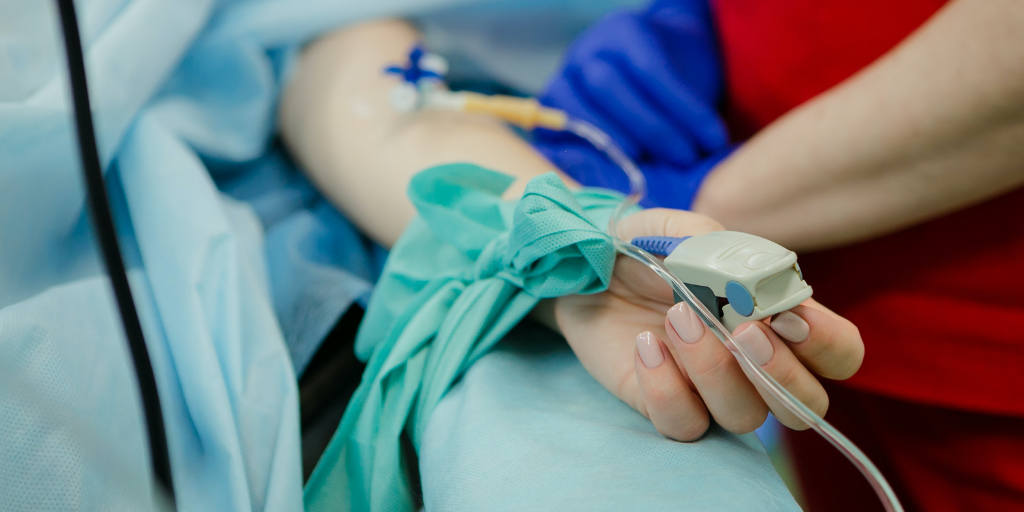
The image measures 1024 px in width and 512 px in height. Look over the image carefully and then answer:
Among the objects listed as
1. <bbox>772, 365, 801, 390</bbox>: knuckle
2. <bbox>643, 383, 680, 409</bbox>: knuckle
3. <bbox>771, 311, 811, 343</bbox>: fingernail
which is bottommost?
<bbox>643, 383, 680, 409</bbox>: knuckle

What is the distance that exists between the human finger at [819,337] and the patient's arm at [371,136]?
30 centimetres

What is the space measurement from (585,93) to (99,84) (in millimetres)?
506

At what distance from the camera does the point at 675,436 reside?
36 centimetres

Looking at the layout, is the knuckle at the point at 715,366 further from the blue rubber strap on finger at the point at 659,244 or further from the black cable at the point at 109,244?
the black cable at the point at 109,244

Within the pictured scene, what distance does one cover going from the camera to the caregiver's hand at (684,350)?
0.30 meters

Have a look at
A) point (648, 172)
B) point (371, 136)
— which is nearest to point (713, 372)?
point (648, 172)

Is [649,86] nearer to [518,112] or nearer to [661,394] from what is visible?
[518,112]

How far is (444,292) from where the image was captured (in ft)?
1.53

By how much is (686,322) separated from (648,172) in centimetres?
37

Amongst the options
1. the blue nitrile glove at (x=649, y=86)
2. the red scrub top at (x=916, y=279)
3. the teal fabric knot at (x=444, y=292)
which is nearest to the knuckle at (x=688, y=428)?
the teal fabric knot at (x=444, y=292)

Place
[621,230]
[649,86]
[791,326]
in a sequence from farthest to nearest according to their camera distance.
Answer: [649,86], [621,230], [791,326]

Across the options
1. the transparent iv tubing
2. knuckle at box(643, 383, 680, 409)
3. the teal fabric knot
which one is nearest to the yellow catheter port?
the teal fabric knot

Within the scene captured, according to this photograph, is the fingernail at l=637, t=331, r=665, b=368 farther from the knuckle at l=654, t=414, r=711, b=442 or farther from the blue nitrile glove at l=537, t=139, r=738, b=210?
the blue nitrile glove at l=537, t=139, r=738, b=210

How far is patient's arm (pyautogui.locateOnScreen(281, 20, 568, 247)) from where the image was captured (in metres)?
0.62
